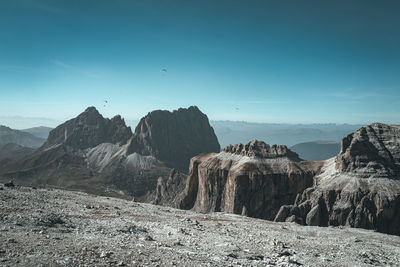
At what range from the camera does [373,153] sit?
79375mm

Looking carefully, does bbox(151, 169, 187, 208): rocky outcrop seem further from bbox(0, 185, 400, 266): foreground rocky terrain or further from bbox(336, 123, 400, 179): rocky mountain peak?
bbox(0, 185, 400, 266): foreground rocky terrain

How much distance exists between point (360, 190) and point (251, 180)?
3506 centimetres

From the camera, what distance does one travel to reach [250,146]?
109 meters

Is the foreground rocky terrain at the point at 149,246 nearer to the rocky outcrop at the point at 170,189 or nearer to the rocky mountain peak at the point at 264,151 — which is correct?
the rocky mountain peak at the point at 264,151

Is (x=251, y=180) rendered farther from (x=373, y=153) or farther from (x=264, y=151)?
(x=373, y=153)

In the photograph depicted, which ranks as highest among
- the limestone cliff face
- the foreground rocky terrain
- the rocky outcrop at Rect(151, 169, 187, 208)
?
the foreground rocky terrain

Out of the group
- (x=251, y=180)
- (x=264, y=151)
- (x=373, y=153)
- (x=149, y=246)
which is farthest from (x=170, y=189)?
(x=149, y=246)

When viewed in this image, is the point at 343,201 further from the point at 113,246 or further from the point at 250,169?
the point at 113,246

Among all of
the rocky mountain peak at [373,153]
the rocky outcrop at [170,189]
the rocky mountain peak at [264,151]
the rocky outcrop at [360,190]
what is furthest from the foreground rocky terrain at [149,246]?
the rocky outcrop at [170,189]

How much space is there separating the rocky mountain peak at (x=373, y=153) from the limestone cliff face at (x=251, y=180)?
16.3 meters

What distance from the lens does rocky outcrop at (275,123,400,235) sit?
68438 mm

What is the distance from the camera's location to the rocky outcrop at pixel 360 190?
68.4 m

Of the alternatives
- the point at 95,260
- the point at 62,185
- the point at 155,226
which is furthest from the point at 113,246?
the point at 62,185

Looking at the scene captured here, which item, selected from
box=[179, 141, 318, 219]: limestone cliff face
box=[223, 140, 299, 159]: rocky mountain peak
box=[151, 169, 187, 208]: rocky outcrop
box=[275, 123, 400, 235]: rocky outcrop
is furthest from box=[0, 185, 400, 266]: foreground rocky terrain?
box=[151, 169, 187, 208]: rocky outcrop
